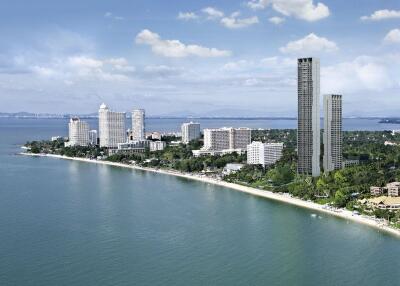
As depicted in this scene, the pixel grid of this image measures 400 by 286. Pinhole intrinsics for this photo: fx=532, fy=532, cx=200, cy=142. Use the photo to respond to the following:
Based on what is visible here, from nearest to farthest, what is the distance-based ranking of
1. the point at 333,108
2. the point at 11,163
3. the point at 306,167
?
1. the point at 306,167
2. the point at 333,108
3. the point at 11,163

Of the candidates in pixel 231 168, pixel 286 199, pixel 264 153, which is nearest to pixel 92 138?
pixel 231 168

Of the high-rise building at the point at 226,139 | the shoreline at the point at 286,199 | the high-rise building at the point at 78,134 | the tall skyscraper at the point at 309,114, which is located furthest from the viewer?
the high-rise building at the point at 78,134

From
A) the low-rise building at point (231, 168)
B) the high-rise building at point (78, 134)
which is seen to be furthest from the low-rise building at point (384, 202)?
the high-rise building at point (78, 134)

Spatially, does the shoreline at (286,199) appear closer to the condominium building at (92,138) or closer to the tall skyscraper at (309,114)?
the tall skyscraper at (309,114)

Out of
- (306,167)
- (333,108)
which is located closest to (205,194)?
(306,167)

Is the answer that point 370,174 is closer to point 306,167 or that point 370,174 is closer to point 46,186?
point 306,167

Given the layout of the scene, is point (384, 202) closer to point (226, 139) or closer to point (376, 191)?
point (376, 191)
